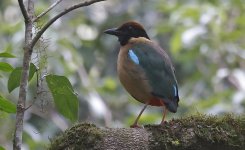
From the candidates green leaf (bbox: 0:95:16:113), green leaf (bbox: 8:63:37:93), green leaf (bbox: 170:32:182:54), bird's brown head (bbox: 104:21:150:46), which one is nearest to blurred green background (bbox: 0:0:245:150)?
green leaf (bbox: 170:32:182:54)

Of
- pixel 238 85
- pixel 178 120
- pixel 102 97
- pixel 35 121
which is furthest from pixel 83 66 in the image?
pixel 178 120

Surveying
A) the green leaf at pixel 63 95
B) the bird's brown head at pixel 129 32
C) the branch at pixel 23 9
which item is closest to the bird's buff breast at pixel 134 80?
the bird's brown head at pixel 129 32

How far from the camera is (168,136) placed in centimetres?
338

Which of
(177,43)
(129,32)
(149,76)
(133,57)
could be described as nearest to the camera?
(149,76)

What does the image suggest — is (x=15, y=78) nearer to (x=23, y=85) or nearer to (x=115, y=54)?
(x=23, y=85)

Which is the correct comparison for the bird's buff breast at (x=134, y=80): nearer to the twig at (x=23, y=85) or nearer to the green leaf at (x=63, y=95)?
the green leaf at (x=63, y=95)

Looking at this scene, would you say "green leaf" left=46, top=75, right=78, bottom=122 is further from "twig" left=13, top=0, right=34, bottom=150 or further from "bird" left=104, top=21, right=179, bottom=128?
"bird" left=104, top=21, right=179, bottom=128

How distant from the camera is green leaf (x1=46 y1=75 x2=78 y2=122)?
123 inches

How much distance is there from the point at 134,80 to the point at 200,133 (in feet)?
2.99

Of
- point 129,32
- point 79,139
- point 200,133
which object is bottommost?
point 79,139

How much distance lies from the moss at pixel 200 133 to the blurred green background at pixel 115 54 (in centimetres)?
242

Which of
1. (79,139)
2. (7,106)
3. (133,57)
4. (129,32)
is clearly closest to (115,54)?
(129,32)

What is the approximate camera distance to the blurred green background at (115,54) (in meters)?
6.30

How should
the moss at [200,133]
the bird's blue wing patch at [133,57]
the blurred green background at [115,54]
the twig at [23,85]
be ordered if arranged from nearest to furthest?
the twig at [23,85] → the moss at [200,133] → the bird's blue wing patch at [133,57] → the blurred green background at [115,54]
